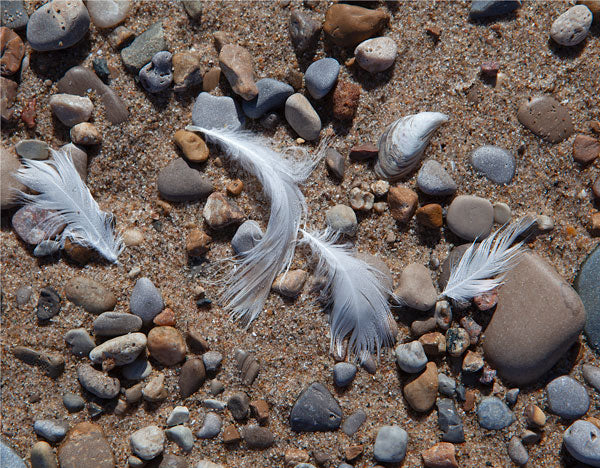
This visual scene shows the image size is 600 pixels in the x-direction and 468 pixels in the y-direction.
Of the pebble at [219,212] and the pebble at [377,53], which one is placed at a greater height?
the pebble at [377,53]

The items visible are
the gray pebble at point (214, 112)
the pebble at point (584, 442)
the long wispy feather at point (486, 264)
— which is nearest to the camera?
the pebble at point (584, 442)

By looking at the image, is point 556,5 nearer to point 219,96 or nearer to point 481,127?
point 481,127

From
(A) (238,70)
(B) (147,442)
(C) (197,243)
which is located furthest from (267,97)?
(B) (147,442)

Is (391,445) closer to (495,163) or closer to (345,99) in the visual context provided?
(495,163)

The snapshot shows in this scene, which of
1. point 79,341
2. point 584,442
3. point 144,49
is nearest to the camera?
point 584,442

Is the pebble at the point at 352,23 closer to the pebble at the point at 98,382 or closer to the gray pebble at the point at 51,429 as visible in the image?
the pebble at the point at 98,382

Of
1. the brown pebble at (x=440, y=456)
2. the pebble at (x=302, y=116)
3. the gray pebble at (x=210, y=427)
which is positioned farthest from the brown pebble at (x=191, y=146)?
the brown pebble at (x=440, y=456)
